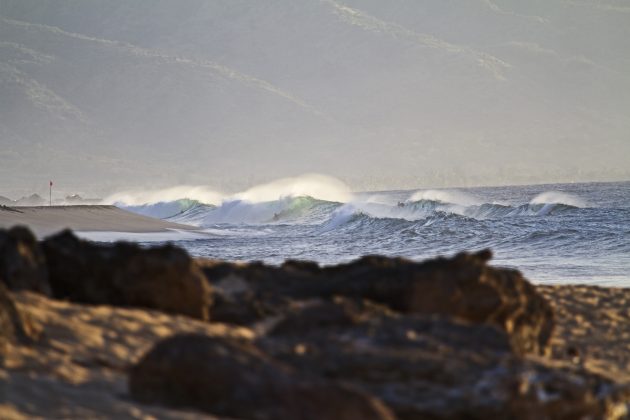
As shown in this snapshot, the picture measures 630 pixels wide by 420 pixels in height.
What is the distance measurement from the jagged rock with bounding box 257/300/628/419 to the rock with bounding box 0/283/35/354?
1234mm

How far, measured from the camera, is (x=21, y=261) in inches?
247

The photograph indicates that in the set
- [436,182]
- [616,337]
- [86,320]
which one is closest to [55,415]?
[86,320]

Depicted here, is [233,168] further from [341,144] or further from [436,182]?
[436,182]

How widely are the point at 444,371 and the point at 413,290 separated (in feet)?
5.35

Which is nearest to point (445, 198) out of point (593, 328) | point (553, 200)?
point (553, 200)

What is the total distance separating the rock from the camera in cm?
522

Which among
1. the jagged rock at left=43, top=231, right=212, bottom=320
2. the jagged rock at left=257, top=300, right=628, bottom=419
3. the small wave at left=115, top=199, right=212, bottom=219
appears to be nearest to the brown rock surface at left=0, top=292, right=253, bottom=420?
the jagged rock at left=43, top=231, right=212, bottom=320

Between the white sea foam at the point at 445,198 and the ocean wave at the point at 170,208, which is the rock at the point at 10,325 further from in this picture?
the ocean wave at the point at 170,208

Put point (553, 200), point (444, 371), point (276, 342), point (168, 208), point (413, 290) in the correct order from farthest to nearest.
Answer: point (168, 208) → point (553, 200) → point (413, 290) → point (276, 342) → point (444, 371)

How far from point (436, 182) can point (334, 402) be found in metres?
132

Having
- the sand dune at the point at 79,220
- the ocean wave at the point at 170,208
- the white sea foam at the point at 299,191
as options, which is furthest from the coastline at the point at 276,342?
the ocean wave at the point at 170,208

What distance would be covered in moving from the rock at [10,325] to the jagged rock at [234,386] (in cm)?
78

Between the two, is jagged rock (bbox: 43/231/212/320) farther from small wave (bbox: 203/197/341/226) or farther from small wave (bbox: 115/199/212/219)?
small wave (bbox: 115/199/212/219)

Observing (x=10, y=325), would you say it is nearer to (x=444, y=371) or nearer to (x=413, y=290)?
(x=444, y=371)
